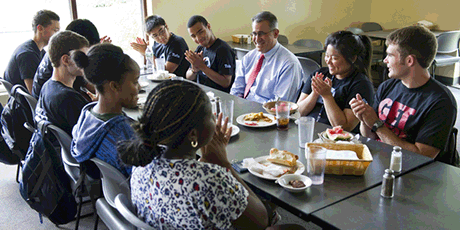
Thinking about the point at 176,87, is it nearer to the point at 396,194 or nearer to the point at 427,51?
the point at 396,194

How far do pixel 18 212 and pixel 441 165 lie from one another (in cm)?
251

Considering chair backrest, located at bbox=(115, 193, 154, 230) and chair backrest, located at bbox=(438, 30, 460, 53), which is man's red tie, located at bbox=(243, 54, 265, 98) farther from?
chair backrest, located at bbox=(438, 30, 460, 53)

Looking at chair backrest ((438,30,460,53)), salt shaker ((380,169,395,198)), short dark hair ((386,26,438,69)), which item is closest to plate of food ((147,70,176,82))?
short dark hair ((386,26,438,69))

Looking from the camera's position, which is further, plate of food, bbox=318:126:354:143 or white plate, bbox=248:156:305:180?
plate of food, bbox=318:126:354:143

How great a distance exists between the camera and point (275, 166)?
1.53 metres

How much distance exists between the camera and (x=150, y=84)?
10.4ft

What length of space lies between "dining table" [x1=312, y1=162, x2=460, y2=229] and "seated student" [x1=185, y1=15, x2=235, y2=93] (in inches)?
79.8

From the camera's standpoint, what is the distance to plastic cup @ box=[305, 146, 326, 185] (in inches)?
54.5

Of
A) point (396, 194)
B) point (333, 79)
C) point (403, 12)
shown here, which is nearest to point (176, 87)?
point (396, 194)

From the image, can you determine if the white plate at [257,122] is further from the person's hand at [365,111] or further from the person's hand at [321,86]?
the person's hand at [365,111]

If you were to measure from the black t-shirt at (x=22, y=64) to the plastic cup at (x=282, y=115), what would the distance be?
84.4 inches

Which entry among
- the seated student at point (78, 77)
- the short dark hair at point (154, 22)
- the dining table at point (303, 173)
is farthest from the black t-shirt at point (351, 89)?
the short dark hair at point (154, 22)

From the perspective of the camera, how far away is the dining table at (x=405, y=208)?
1.15 meters

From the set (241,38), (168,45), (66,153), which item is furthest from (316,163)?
(241,38)
